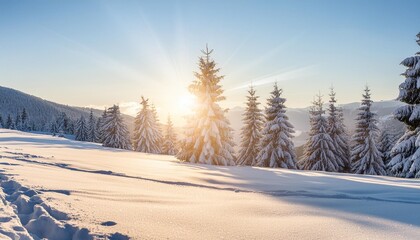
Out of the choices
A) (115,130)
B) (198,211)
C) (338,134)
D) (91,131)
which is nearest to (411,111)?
(338,134)

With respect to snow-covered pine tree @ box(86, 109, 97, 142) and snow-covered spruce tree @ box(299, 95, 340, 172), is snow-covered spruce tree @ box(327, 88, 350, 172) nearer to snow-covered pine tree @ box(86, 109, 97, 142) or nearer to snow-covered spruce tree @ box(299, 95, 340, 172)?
snow-covered spruce tree @ box(299, 95, 340, 172)

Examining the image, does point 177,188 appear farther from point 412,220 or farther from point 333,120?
point 333,120

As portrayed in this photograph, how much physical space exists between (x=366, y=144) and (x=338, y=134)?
11.6ft

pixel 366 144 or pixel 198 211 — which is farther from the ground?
pixel 366 144

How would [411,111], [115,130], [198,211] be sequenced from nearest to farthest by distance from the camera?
[198,211] → [411,111] → [115,130]

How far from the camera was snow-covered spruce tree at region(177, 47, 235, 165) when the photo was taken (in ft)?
71.1

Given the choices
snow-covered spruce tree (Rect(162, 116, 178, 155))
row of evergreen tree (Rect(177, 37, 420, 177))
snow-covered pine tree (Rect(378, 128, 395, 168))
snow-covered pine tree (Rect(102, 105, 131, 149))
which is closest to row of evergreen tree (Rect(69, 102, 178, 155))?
snow-covered pine tree (Rect(102, 105, 131, 149))

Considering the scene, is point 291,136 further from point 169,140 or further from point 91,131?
point 91,131

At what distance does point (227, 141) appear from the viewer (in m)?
23.5

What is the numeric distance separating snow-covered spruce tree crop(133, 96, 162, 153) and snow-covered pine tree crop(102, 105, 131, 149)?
3.09 m

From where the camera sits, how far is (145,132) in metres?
41.5

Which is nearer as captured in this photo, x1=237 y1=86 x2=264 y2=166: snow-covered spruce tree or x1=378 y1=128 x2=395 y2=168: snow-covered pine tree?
x1=237 y1=86 x2=264 y2=166: snow-covered spruce tree

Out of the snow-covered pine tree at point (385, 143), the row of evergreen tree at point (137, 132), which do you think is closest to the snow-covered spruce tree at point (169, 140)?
the row of evergreen tree at point (137, 132)

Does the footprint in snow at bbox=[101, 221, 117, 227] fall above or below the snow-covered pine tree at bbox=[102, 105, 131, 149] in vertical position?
below
